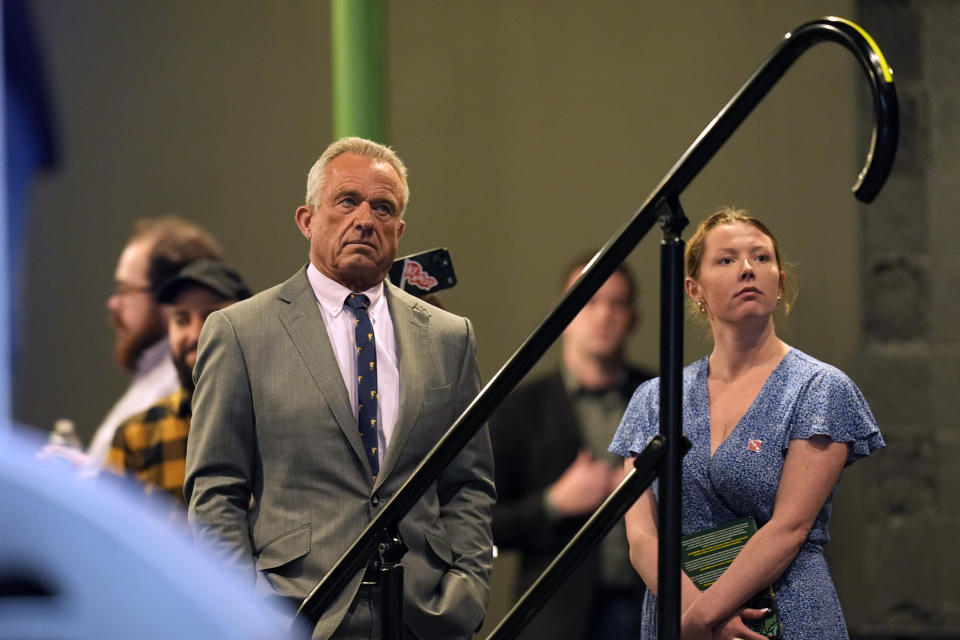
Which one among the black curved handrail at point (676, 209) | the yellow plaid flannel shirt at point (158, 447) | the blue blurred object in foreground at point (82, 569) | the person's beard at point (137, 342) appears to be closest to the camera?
the blue blurred object in foreground at point (82, 569)

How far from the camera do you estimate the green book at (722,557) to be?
2.36m

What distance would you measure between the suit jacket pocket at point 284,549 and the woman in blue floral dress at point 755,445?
0.67 metres

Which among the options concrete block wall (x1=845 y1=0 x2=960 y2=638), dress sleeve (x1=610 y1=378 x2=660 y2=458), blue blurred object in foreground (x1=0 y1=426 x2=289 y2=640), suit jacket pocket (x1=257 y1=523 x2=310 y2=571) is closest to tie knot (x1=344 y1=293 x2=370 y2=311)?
suit jacket pocket (x1=257 y1=523 x2=310 y2=571)

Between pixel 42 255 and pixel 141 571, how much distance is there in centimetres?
441

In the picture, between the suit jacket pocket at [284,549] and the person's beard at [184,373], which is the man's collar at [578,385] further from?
the suit jacket pocket at [284,549]

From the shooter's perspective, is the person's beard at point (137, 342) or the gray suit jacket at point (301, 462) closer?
the gray suit jacket at point (301, 462)

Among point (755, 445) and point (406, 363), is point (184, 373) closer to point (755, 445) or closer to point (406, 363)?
point (406, 363)

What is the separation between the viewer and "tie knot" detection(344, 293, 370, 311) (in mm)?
2283

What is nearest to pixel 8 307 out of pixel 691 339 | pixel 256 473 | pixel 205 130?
pixel 205 130

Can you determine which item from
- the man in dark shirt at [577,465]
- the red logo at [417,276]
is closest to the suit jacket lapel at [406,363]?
the red logo at [417,276]

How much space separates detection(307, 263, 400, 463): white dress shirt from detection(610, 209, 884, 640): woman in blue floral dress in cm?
54

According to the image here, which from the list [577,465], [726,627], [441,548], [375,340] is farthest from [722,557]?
[577,465]

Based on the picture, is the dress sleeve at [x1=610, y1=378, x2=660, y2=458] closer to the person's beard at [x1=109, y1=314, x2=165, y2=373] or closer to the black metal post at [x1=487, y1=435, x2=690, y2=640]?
the black metal post at [x1=487, y1=435, x2=690, y2=640]

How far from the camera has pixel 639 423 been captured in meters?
2.53
